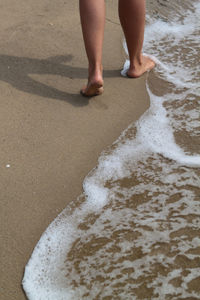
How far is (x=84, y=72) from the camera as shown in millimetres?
2496

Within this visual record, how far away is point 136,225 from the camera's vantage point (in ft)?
5.02

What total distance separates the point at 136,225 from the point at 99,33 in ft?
3.72

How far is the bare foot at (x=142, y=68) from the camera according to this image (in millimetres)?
2434

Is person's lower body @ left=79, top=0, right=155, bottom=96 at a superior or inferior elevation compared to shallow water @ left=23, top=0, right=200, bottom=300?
superior

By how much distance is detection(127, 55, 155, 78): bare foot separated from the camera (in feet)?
7.98

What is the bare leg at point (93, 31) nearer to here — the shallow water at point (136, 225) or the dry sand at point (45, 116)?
the dry sand at point (45, 116)

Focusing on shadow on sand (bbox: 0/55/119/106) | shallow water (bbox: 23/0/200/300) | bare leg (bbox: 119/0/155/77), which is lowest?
shallow water (bbox: 23/0/200/300)

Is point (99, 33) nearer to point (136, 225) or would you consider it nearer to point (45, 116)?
point (45, 116)

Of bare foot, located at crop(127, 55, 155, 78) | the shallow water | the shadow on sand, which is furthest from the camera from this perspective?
bare foot, located at crop(127, 55, 155, 78)

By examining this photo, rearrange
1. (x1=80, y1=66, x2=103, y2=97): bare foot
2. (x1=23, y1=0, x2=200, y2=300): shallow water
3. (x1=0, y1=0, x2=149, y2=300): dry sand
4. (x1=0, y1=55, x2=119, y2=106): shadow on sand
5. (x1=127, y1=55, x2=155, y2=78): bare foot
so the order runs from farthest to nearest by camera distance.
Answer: (x1=127, y1=55, x2=155, y2=78): bare foot < (x1=0, y1=55, x2=119, y2=106): shadow on sand < (x1=80, y1=66, x2=103, y2=97): bare foot < (x1=0, y1=0, x2=149, y2=300): dry sand < (x1=23, y1=0, x2=200, y2=300): shallow water

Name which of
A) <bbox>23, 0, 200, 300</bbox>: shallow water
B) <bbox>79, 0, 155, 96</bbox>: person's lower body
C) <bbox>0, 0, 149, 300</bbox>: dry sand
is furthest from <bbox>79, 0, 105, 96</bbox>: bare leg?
<bbox>23, 0, 200, 300</bbox>: shallow water

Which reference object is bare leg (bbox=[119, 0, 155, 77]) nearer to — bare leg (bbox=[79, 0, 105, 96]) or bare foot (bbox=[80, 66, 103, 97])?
bare leg (bbox=[79, 0, 105, 96])

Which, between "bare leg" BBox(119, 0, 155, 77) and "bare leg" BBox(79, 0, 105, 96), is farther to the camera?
"bare leg" BBox(119, 0, 155, 77)

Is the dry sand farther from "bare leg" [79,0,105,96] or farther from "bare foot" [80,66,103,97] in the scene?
"bare leg" [79,0,105,96]
